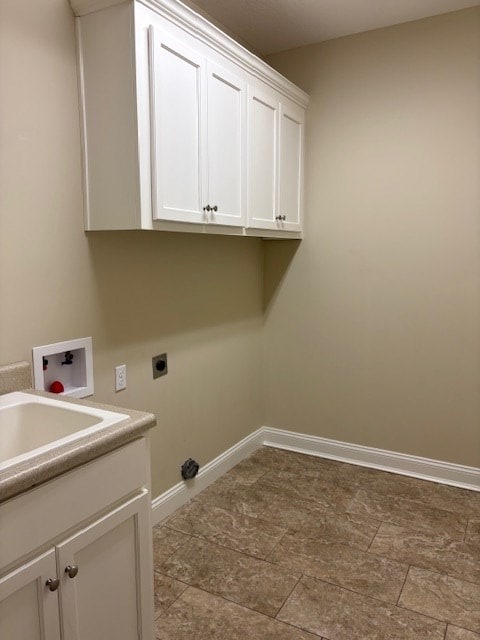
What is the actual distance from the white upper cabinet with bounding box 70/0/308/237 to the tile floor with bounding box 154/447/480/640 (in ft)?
4.78

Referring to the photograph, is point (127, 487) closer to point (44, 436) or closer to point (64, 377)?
point (44, 436)

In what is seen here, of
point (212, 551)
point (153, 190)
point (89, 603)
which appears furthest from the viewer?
point (212, 551)

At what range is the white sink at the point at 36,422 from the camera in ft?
4.89

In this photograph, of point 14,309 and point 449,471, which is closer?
point 14,309

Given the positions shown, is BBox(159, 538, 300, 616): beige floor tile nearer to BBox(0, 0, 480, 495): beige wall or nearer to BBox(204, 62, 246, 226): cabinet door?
BBox(0, 0, 480, 495): beige wall

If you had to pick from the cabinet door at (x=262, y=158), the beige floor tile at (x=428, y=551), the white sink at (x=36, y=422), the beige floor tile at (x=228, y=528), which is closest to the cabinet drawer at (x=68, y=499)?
the white sink at (x=36, y=422)

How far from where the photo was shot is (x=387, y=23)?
272 centimetres

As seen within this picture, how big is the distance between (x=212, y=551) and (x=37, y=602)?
1201mm

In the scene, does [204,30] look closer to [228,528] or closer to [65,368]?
[65,368]

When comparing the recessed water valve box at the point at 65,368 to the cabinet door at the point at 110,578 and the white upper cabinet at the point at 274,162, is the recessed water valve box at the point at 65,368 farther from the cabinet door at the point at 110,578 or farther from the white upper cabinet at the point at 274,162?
the white upper cabinet at the point at 274,162

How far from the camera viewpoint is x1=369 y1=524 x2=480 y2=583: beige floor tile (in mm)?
2129

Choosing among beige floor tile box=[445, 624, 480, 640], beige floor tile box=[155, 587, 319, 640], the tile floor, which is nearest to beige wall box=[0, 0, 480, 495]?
the tile floor

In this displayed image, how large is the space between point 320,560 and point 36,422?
140cm

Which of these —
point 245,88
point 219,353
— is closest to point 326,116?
point 245,88
